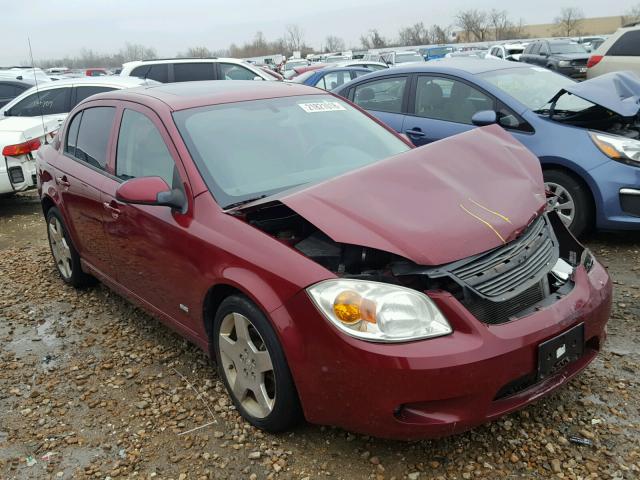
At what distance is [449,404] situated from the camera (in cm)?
225

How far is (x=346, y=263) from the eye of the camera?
2.55m

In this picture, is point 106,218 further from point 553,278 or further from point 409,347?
point 553,278

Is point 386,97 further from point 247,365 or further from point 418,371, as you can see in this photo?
point 418,371

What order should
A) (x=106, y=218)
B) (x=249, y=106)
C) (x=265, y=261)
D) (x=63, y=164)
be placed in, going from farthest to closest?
(x=63, y=164) < (x=106, y=218) < (x=249, y=106) < (x=265, y=261)

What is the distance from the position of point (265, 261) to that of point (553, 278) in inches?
54.2

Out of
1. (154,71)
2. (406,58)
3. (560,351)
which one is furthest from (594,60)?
(406,58)

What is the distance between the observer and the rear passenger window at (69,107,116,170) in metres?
3.99

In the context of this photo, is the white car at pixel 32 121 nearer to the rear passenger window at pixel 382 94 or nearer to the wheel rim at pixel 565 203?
the rear passenger window at pixel 382 94

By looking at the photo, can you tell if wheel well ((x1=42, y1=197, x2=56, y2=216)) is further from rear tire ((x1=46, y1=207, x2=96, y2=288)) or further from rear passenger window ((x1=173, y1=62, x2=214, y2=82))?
rear passenger window ((x1=173, y1=62, x2=214, y2=82))

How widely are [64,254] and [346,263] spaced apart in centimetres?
331

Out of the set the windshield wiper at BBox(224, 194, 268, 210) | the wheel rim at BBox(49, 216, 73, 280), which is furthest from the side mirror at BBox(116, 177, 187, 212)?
the wheel rim at BBox(49, 216, 73, 280)

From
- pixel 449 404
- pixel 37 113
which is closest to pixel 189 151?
pixel 449 404

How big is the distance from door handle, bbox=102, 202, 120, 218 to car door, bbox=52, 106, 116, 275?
68 millimetres

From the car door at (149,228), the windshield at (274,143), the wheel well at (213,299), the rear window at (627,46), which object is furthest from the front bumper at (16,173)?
the rear window at (627,46)
